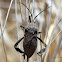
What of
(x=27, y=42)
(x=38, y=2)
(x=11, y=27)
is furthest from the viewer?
(x=11, y=27)

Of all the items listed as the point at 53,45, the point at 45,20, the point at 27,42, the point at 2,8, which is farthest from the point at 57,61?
the point at 2,8

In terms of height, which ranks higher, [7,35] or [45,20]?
[45,20]

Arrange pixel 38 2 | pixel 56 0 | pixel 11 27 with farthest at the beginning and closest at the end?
pixel 11 27
pixel 38 2
pixel 56 0

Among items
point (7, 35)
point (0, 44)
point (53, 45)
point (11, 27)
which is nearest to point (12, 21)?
point (11, 27)

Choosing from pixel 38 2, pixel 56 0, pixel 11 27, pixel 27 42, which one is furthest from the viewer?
pixel 11 27

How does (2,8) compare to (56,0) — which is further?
(2,8)

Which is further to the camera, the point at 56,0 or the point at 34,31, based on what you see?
the point at 56,0

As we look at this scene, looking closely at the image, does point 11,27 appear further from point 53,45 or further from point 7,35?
point 53,45

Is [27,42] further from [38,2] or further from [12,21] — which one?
[12,21]

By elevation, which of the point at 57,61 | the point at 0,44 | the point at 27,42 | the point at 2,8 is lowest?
the point at 57,61
